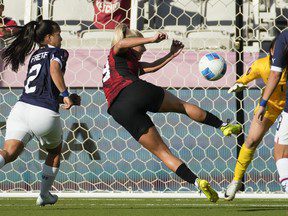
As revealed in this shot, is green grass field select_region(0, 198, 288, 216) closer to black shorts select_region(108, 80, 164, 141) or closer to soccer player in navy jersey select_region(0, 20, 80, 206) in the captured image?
soccer player in navy jersey select_region(0, 20, 80, 206)

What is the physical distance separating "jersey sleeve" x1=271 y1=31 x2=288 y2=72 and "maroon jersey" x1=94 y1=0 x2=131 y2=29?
5093 mm

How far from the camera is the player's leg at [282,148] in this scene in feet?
19.9

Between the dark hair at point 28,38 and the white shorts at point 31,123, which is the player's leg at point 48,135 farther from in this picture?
the dark hair at point 28,38

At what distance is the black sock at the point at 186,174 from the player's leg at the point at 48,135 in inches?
46.2

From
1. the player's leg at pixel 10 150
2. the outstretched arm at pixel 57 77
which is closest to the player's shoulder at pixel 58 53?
the outstretched arm at pixel 57 77

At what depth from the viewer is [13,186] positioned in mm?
9742

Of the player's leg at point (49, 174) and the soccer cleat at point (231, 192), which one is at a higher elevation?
the player's leg at point (49, 174)

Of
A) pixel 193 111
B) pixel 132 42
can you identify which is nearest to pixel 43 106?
pixel 132 42

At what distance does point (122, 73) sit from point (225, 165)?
3029mm

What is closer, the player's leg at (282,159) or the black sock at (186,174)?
the player's leg at (282,159)

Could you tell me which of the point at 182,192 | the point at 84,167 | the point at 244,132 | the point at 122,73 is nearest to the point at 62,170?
the point at 84,167

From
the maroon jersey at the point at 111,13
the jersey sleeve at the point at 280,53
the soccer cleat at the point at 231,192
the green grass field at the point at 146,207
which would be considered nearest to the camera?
the jersey sleeve at the point at 280,53

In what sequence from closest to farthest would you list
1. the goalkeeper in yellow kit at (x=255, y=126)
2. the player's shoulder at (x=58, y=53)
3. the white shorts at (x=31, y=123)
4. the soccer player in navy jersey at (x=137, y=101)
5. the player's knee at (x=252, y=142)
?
the soccer player in navy jersey at (x=137, y=101) → the white shorts at (x=31, y=123) → the player's shoulder at (x=58, y=53) → the goalkeeper in yellow kit at (x=255, y=126) → the player's knee at (x=252, y=142)

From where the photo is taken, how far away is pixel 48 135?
23.3 feet
